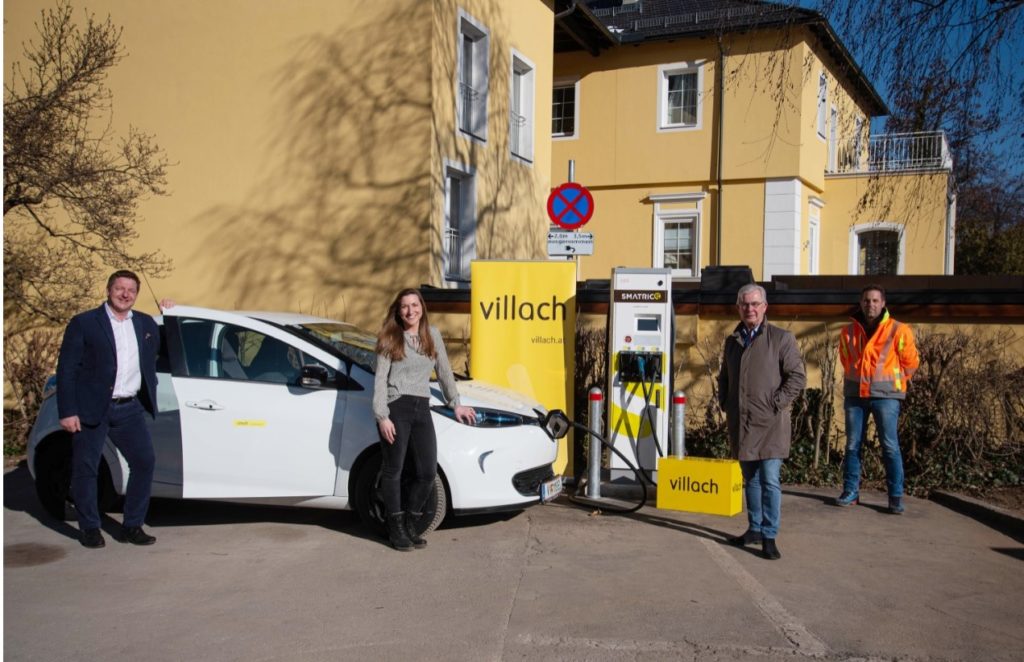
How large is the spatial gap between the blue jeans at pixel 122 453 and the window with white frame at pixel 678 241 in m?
16.9

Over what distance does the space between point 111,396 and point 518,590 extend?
3.13m

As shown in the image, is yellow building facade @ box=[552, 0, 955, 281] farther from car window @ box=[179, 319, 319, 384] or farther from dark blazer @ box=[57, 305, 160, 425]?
dark blazer @ box=[57, 305, 160, 425]

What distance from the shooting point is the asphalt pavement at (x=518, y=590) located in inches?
188

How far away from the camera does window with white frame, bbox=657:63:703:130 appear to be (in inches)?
861

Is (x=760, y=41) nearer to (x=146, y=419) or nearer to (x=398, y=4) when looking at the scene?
(x=398, y=4)

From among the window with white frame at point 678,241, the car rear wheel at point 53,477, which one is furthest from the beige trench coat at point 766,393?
the window with white frame at point 678,241

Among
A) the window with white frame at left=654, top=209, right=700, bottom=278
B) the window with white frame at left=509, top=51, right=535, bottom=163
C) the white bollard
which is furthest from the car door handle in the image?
the window with white frame at left=654, top=209, right=700, bottom=278

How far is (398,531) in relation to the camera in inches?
255

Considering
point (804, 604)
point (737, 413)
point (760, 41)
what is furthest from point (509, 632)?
point (760, 41)

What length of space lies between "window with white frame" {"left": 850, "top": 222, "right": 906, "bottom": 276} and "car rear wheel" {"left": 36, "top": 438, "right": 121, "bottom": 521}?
66.5 ft

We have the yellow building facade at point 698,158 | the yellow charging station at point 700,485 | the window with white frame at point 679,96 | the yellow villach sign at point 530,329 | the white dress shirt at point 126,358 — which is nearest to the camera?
the white dress shirt at point 126,358

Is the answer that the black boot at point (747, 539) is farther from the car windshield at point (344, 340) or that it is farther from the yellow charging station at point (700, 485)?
the car windshield at point (344, 340)

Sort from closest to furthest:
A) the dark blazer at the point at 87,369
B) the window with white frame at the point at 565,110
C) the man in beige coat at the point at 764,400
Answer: the dark blazer at the point at 87,369 < the man in beige coat at the point at 764,400 < the window with white frame at the point at 565,110

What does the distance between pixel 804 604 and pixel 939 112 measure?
5502 mm
